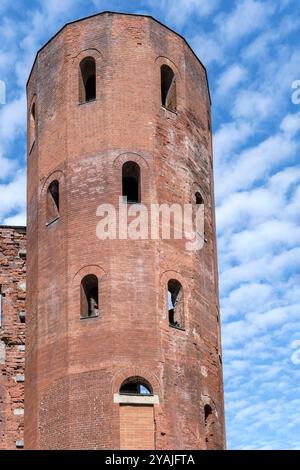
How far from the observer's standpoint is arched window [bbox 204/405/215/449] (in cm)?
2623

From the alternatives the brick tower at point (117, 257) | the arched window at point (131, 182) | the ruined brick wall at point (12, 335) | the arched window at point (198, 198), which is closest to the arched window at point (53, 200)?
the brick tower at point (117, 257)

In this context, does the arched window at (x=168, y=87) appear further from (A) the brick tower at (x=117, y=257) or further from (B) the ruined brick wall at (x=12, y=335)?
(B) the ruined brick wall at (x=12, y=335)

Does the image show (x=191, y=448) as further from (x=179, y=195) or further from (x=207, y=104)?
(x=207, y=104)

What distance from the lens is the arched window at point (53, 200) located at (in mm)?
27922

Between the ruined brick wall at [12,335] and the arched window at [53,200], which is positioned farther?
the ruined brick wall at [12,335]

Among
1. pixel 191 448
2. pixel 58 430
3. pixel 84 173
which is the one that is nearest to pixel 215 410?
pixel 191 448

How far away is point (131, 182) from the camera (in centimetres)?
2814

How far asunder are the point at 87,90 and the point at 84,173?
→ 108 inches

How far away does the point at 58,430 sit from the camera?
988 inches

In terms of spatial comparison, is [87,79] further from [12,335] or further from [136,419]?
[136,419]

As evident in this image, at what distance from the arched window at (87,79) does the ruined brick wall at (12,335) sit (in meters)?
4.39

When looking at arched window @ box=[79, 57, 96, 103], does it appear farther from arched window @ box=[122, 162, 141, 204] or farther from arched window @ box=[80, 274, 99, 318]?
arched window @ box=[80, 274, 99, 318]

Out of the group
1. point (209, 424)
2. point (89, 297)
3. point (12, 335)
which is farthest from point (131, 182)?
point (209, 424)

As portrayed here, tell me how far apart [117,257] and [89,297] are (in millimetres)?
1219
